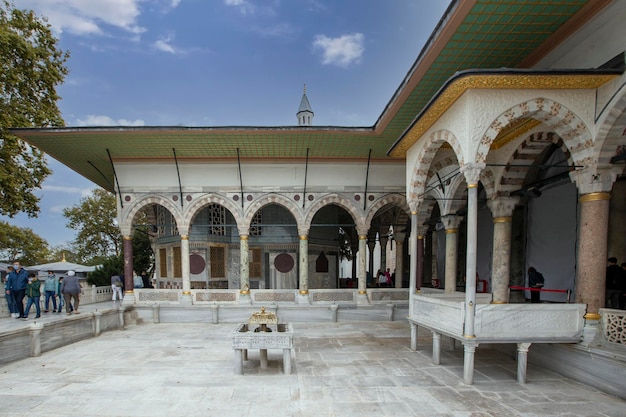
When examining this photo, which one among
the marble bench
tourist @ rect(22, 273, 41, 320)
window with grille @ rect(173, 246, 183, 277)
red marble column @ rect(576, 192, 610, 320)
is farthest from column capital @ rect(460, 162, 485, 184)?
window with grille @ rect(173, 246, 183, 277)

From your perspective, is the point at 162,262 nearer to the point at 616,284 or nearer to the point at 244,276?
the point at 244,276

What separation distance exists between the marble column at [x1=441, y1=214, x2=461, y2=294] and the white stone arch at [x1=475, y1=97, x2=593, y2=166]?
4.49 m

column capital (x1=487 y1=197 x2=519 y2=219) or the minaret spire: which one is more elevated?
the minaret spire

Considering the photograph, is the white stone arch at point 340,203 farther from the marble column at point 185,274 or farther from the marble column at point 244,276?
the marble column at point 185,274

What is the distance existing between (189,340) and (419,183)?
20.8ft

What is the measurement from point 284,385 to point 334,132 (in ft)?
20.0

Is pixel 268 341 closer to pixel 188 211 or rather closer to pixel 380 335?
pixel 380 335

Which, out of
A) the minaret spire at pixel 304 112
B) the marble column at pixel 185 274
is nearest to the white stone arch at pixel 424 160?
the marble column at pixel 185 274

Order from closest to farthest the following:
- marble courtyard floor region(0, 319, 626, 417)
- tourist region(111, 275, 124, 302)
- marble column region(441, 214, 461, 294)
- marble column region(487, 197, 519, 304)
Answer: marble courtyard floor region(0, 319, 626, 417) → marble column region(487, 197, 519, 304) → marble column region(441, 214, 461, 294) → tourist region(111, 275, 124, 302)

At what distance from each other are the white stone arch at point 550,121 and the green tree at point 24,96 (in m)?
13.2

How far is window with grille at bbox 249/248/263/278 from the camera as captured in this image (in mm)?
12891

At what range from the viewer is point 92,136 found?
866 cm

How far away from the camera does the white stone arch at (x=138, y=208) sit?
34.0 ft

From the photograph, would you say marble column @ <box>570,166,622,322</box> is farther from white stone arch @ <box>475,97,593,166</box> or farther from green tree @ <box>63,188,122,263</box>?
green tree @ <box>63,188,122,263</box>
